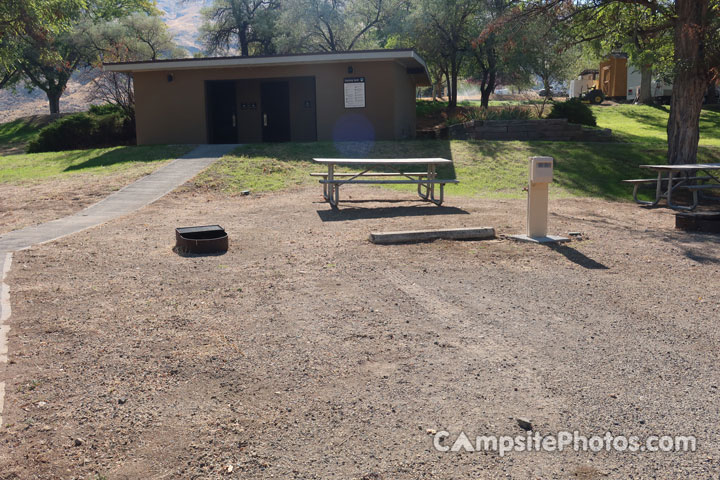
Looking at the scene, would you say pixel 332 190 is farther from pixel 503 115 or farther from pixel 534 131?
pixel 503 115

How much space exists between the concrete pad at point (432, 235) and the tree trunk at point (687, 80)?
8364 mm

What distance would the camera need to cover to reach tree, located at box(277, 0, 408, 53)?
3672 cm

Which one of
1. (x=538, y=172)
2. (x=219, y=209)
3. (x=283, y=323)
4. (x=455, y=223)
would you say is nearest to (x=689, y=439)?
(x=283, y=323)

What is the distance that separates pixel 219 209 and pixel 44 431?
8227 mm

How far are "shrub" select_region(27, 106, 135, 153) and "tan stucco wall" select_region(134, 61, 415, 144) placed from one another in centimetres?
239

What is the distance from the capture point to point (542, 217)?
823cm

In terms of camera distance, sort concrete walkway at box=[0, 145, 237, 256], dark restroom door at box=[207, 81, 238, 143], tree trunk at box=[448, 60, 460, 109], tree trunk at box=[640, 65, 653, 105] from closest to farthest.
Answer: concrete walkway at box=[0, 145, 237, 256]
dark restroom door at box=[207, 81, 238, 143]
tree trunk at box=[448, 60, 460, 109]
tree trunk at box=[640, 65, 653, 105]

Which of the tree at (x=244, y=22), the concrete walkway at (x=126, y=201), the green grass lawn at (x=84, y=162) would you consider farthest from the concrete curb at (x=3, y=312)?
the tree at (x=244, y=22)

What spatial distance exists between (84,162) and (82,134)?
17.0 feet

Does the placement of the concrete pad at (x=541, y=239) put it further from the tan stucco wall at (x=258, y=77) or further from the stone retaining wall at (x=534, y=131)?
the tan stucco wall at (x=258, y=77)

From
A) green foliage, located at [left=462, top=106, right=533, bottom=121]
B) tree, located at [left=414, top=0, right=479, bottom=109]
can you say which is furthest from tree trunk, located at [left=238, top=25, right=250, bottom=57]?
green foliage, located at [left=462, top=106, right=533, bottom=121]

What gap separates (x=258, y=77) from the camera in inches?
813

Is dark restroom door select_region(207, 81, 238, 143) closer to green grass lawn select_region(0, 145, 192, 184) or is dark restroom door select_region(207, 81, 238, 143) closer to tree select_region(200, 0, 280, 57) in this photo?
green grass lawn select_region(0, 145, 192, 184)

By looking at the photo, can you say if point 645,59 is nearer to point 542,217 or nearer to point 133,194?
point 542,217
